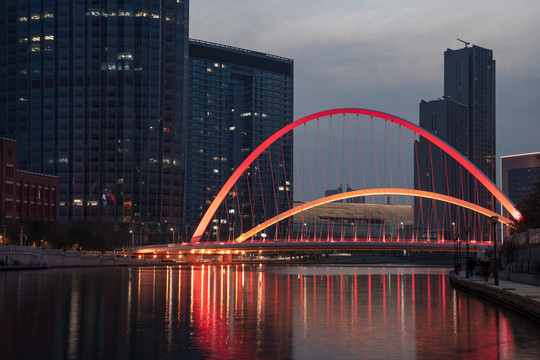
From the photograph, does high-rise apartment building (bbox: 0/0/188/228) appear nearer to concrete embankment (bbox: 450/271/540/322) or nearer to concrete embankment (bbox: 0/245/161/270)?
concrete embankment (bbox: 0/245/161/270)

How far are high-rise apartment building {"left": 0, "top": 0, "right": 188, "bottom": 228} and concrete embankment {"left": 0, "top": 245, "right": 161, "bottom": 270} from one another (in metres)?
54.0

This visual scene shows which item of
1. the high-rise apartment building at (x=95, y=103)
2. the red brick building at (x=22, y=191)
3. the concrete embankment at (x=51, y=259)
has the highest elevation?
the high-rise apartment building at (x=95, y=103)

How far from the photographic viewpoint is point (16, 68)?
568 feet

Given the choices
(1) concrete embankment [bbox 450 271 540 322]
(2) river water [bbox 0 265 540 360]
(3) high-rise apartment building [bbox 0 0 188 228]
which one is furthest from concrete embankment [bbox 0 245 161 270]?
(1) concrete embankment [bbox 450 271 540 322]

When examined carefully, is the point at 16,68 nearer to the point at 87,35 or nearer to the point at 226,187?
the point at 87,35

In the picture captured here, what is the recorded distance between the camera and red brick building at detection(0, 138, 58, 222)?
11569cm

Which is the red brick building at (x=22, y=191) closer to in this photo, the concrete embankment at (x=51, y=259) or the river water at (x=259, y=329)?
the concrete embankment at (x=51, y=259)

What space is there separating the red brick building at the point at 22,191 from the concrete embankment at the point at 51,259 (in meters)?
12.6

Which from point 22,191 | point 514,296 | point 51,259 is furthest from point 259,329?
point 22,191

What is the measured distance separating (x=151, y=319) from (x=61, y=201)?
151 metres

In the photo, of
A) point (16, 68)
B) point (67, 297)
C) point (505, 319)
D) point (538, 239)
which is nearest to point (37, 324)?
→ point (67, 297)

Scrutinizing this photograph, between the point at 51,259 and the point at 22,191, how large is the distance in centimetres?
3092

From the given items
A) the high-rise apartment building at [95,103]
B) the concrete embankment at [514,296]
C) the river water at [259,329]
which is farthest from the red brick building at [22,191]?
the river water at [259,329]

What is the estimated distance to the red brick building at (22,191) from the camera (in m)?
116
